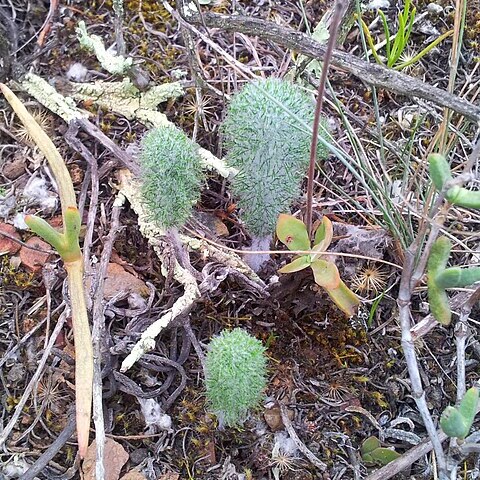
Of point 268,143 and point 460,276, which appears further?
point 268,143

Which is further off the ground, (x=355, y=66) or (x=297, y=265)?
(x=355, y=66)

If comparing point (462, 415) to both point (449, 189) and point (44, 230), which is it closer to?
point (449, 189)

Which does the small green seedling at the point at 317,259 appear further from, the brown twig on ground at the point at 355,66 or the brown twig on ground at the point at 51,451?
the brown twig on ground at the point at 51,451

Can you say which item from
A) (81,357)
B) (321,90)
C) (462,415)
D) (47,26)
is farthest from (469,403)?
(47,26)

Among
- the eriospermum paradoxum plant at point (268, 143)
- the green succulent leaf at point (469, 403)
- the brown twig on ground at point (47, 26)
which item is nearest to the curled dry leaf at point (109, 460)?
the eriospermum paradoxum plant at point (268, 143)

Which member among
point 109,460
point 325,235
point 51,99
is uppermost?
point 325,235

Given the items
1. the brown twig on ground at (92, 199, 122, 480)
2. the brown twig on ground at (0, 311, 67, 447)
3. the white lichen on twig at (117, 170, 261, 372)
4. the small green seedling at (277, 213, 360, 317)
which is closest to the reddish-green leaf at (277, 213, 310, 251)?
the small green seedling at (277, 213, 360, 317)
